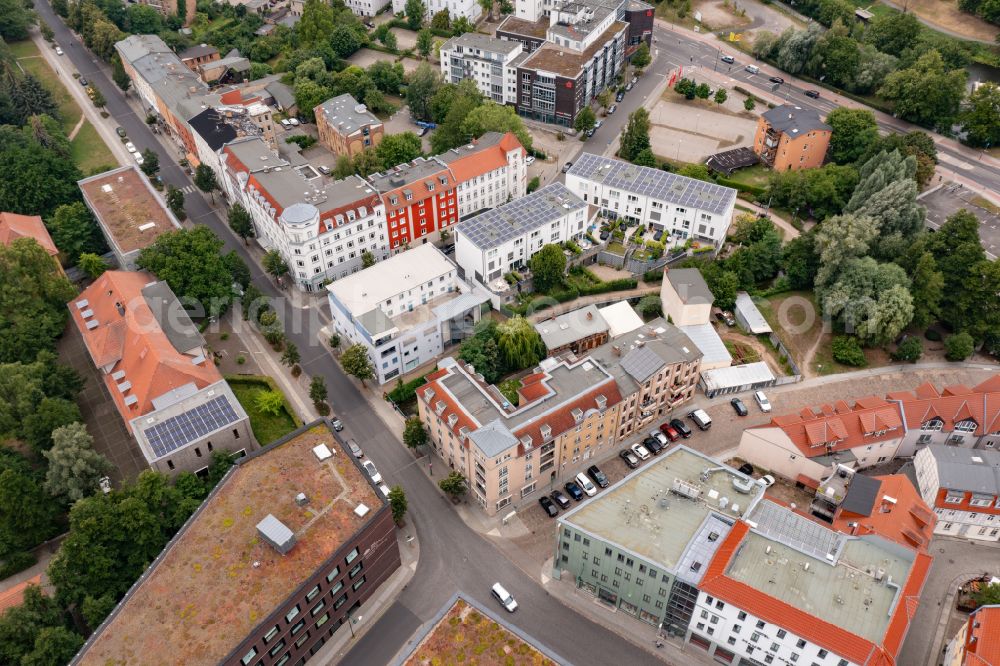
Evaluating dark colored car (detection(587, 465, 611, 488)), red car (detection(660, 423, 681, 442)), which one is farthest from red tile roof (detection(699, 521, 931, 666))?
red car (detection(660, 423, 681, 442))

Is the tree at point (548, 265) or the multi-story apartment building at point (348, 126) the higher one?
the multi-story apartment building at point (348, 126)

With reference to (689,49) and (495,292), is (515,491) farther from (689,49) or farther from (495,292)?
(689,49)

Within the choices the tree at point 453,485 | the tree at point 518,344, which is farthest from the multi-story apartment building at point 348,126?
the tree at point 453,485

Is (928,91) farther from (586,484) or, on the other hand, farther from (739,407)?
(586,484)

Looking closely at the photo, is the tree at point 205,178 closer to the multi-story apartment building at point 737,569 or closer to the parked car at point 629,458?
the parked car at point 629,458

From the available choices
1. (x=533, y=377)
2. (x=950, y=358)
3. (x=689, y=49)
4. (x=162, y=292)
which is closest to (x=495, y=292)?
(x=533, y=377)

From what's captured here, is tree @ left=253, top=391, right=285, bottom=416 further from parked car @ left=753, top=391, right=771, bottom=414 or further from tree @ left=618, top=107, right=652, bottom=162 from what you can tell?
tree @ left=618, top=107, right=652, bottom=162
